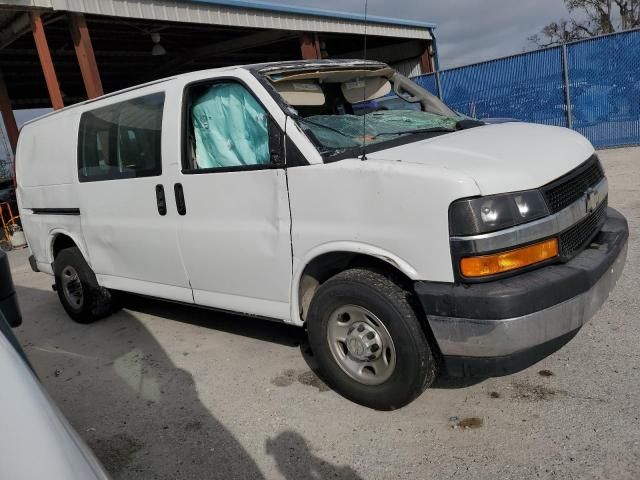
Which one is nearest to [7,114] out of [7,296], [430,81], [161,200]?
[430,81]

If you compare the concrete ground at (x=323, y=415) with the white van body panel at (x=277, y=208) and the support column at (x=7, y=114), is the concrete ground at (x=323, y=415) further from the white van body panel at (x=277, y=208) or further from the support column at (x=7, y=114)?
the support column at (x=7, y=114)

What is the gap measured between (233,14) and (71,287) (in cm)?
830

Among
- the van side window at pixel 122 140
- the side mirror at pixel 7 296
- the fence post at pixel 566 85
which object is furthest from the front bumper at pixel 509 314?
the fence post at pixel 566 85

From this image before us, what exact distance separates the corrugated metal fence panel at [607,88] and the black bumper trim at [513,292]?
397 inches

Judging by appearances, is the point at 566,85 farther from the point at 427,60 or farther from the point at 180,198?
the point at 180,198

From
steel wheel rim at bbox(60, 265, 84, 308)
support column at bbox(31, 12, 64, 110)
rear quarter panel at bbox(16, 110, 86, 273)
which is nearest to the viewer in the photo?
rear quarter panel at bbox(16, 110, 86, 273)

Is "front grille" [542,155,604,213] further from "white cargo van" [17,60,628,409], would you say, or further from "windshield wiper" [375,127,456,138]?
"windshield wiper" [375,127,456,138]

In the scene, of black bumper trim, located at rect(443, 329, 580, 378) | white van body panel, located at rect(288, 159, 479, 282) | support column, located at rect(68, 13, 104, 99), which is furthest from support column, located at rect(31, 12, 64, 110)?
black bumper trim, located at rect(443, 329, 580, 378)

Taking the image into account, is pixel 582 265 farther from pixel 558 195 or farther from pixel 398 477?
Result: pixel 398 477

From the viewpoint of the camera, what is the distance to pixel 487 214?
239 centimetres

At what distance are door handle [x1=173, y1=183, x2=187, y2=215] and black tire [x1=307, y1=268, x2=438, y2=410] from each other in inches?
49.6

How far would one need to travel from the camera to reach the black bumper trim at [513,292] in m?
2.36

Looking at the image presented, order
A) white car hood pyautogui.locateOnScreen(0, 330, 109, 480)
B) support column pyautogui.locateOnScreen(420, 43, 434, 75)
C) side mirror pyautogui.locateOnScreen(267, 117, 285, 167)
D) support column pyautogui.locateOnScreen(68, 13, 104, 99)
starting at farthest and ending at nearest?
1. support column pyautogui.locateOnScreen(420, 43, 434, 75)
2. support column pyautogui.locateOnScreen(68, 13, 104, 99)
3. side mirror pyautogui.locateOnScreen(267, 117, 285, 167)
4. white car hood pyautogui.locateOnScreen(0, 330, 109, 480)

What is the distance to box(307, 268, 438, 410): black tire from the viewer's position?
8.67 feet
